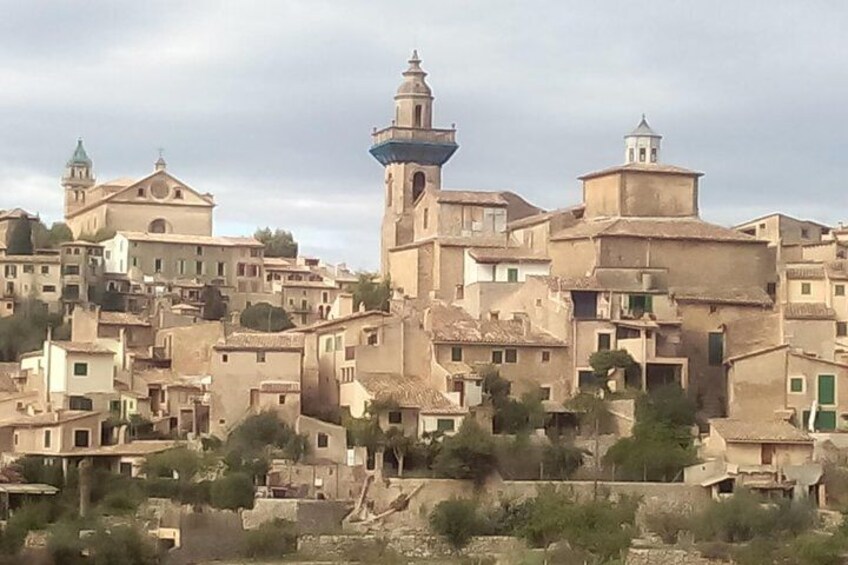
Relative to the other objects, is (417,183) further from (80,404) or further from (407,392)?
(407,392)

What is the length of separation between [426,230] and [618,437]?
1131 centimetres

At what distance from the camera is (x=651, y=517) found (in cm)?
4172

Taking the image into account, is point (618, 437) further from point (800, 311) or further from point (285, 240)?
point (285, 240)

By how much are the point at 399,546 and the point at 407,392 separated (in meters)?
4.05

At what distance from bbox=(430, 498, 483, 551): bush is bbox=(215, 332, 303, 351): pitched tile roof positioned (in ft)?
19.8

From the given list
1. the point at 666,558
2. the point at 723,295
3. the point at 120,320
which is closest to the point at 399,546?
the point at 666,558

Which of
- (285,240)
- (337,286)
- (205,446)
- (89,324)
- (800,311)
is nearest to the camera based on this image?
(205,446)

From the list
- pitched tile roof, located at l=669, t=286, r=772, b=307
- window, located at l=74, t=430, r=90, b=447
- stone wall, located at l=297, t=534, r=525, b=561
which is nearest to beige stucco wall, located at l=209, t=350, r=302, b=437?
window, located at l=74, t=430, r=90, b=447

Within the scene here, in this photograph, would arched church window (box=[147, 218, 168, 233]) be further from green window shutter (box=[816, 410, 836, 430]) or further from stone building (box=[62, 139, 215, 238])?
green window shutter (box=[816, 410, 836, 430])

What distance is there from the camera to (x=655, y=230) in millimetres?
50500

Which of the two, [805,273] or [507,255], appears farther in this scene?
[507,255]

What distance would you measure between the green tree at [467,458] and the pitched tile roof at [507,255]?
838cm

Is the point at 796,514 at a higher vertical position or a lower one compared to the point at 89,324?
lower

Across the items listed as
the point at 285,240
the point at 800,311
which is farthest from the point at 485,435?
the point at 285,240
